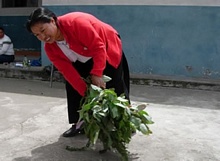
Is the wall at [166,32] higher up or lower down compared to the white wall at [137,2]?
lower down

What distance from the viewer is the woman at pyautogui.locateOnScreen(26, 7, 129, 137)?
2494 mm

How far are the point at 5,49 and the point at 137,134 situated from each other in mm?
4449

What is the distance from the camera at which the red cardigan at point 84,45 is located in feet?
8.39

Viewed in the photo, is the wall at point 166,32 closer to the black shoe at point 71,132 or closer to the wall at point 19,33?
the wall at point 19,33

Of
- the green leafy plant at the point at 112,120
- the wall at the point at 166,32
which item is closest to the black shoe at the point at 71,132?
the green leafy plant at the point at 112,120

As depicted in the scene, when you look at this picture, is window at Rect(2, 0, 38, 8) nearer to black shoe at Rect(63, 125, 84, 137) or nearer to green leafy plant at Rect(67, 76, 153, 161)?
black shoe at Rect(63, 125, 84, 137)

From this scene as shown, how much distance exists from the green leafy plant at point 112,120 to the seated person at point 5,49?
4.71 m

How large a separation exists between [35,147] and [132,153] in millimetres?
847

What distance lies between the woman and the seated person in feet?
13.7

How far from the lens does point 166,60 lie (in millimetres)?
5859

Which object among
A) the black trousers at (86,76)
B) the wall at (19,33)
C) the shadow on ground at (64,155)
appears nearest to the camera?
the shadow on ground at (64,155)

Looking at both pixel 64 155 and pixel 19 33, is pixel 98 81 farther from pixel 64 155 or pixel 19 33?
pixel 19 33

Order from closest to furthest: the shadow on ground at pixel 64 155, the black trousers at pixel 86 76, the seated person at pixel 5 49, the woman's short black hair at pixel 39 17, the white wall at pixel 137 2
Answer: the woman's short black hair at pixel 39 17 < the shadow on ground at pixel 64 155 < the black trousers at pixel 86 76 < the white wall at pixel 137 2 < the seated person at pixel 5 49

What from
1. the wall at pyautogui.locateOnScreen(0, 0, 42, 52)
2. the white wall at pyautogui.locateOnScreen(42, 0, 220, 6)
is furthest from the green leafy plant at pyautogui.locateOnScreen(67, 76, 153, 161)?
the wall at pyautogui.locateOnScreen(0, 0, 42, 52)
